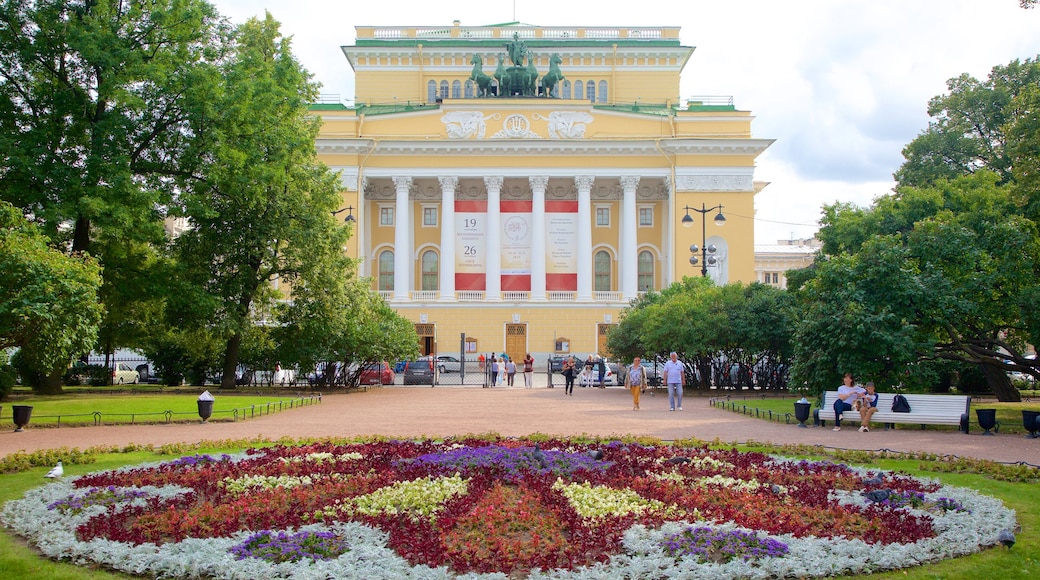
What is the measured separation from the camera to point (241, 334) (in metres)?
30.2

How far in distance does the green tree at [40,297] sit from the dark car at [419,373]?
20.2m

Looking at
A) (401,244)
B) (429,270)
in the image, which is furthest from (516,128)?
(429,270)

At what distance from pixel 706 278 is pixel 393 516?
28.2 metres

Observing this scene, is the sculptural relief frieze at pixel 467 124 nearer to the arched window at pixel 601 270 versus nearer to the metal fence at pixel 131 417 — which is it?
the arched window at pixel 601 270

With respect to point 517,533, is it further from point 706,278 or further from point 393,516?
point 706,278

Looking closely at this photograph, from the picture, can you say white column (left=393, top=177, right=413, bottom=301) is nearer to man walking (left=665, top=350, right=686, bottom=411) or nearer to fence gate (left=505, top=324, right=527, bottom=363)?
fence gate (left=505, top=324, right=527, bottom=363)

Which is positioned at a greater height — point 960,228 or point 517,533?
point 960,228

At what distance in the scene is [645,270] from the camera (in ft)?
204

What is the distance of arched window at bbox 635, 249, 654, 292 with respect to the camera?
6209 centimetres

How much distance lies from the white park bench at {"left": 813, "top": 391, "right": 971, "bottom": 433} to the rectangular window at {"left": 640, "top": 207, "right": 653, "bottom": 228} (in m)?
44.2

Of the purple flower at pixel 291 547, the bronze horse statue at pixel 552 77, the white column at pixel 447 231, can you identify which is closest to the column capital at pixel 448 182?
the white column at pixel 447 231

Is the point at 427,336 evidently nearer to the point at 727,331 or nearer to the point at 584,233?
the point at 584,233

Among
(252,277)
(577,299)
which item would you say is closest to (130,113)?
(252,277)

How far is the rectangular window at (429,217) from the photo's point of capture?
6275 centimetres
